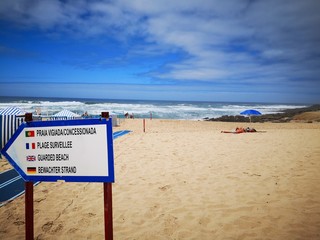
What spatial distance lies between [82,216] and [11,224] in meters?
1.18

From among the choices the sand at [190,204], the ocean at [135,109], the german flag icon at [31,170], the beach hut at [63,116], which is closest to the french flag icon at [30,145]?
the german flag icon at [31,170]

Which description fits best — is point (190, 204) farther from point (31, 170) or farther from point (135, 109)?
point (135, 109)

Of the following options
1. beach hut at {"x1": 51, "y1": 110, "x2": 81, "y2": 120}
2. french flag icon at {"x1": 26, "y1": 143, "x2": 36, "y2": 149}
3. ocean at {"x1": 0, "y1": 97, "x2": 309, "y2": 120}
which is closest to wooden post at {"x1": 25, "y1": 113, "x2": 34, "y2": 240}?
french flag icon at {"x1": 26, "y1": 143, "x2": 36, "y2": 149}

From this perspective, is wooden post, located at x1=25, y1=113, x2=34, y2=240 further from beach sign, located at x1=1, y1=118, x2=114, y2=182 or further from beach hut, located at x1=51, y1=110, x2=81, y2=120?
beach hut, located at x1=51, y1=110, x2=81, y2=120

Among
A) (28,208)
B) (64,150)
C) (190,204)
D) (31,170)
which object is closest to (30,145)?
(31,170)

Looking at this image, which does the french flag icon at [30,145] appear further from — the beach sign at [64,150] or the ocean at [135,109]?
the ocean at [135,109]

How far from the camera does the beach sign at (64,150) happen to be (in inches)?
85.7


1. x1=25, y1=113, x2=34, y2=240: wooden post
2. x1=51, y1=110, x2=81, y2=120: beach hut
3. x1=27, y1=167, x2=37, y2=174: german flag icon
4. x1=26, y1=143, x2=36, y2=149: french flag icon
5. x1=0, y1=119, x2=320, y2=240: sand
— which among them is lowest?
x1=0, y1=119, x2=320, y2=240: sand

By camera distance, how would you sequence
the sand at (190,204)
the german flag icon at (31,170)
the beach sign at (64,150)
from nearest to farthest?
the beach sign at (64,150)
the german flag icon at (31,170)
the sand at (190,204)

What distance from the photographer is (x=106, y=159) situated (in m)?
2.16

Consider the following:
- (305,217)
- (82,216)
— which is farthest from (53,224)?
(305,217)

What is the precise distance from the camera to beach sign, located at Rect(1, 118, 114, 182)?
7.14 ft

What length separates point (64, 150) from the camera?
7.65ft

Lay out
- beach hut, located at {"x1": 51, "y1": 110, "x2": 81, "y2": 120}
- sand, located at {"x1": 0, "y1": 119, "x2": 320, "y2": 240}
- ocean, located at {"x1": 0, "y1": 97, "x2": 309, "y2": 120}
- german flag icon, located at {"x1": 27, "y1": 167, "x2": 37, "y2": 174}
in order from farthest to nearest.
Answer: ocean, located at {"x1": 0, "y1": 97, "x2": 309, "y2": 120}
beach hut, located at {"x1": 51, "y1": 110, "x2": 81, "y2": 120}
sand, located at {"x1": 0, "y1": 119, "x2": 320, "y2": 240}
german flag icon, located at {"x1": 27, "y1": 167, "x2": 37, "y2": 174}
